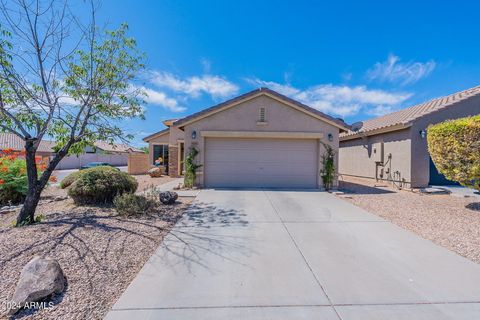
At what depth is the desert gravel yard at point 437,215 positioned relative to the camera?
438cm

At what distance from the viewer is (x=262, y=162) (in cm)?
1095

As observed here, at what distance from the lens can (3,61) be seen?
4.88 meters

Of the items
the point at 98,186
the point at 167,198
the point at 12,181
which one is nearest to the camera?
the point at 98,186

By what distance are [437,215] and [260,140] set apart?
7054 mm

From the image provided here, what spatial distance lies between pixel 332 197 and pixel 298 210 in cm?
276

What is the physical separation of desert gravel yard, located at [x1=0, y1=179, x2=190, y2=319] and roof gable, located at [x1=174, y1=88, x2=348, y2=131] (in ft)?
19.1

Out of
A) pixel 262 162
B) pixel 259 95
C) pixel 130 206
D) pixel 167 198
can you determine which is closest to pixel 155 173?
pixel 262 162

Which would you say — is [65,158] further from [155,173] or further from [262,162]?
[262,162]

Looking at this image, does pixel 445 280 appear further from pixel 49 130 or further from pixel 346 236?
pixel 49 130

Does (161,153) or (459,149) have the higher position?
(161,153)

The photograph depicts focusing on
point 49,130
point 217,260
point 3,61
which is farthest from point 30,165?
point 217,260

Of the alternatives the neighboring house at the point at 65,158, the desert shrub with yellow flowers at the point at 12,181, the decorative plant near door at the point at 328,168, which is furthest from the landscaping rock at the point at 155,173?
the decorative plant near door at the point at 328,168

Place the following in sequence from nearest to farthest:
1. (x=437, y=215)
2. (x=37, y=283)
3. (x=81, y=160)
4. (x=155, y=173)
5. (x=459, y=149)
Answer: (x=37, y=283)
(x=437, y=215)
(x=459, y=149)
(x=155, y=173)
(x=81, y=160)

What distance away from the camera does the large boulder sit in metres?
2.46
